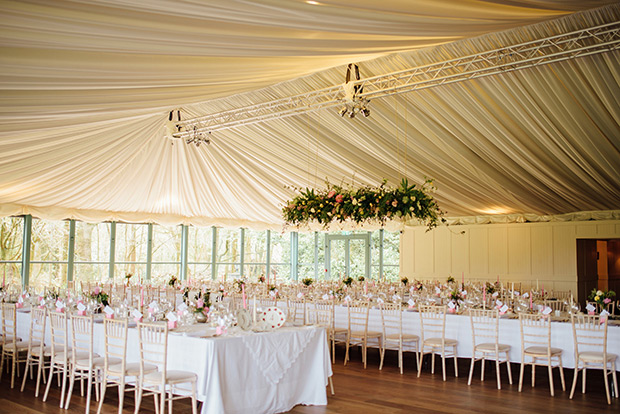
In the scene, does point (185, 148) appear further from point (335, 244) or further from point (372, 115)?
point (335, 244)

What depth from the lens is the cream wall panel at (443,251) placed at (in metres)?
18.2

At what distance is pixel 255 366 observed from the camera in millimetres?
5754

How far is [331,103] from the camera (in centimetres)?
1005

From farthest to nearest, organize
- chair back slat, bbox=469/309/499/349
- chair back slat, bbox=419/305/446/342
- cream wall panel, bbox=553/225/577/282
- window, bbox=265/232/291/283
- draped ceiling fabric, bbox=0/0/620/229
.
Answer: window, bbox=265/232/291/283, cream wall panel, bbox=553/225/577/282, chair back slat, bbox=419/305/446/342, chair back slat, bbox=469/309/499/349, draped ceiling fabric, bbox=0/0/620/229

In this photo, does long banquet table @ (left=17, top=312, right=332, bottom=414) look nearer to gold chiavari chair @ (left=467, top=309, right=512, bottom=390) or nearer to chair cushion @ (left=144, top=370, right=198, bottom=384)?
chair cushion @ (left=144, top=370, right=198, bottom=384)

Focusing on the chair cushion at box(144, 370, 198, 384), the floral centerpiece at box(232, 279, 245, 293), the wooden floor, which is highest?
the floral centerpiece at box(232, 279, 245, 293)

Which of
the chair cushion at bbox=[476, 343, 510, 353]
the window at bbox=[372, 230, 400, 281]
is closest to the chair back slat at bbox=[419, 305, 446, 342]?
the chair cushion at bbox=[476, 343, 510, 353]

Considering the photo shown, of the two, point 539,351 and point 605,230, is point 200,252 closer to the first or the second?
point 605,230

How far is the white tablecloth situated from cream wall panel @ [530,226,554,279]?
8807 mm

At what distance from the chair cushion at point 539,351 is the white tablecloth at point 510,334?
17cm

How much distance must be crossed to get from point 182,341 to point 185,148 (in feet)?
28.3

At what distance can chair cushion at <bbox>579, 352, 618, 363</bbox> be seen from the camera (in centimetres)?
680

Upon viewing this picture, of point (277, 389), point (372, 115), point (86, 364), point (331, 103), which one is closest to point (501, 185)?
point (372, 115)

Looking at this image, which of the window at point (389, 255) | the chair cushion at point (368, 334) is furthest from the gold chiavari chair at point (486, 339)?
the window at point (389, 255)
